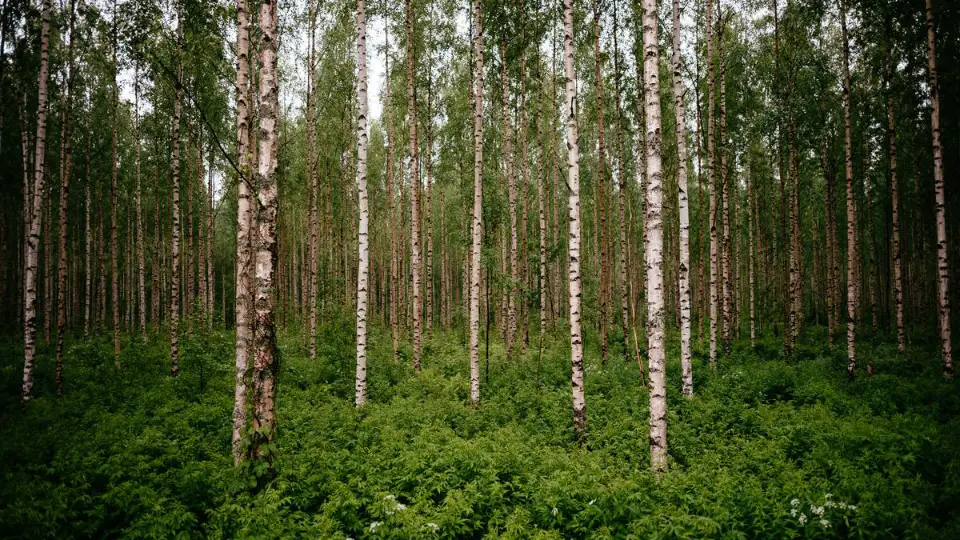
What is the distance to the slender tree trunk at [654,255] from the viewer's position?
22.1 ft

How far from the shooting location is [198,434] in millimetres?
8352

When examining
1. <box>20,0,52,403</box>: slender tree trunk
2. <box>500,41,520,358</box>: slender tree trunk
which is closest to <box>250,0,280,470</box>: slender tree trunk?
<box>500,41,520,358</box>: slender tree trunk

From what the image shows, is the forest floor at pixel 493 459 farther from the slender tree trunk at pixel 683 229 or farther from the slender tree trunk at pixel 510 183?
the slender tree trunk at pixel 510 183

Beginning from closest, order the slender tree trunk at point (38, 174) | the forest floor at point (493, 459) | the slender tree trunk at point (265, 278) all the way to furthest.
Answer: the forest floor at point (493, 459)
the slender tree trunk at point (265, 278)
the slender tree trunk at point (38, 174)

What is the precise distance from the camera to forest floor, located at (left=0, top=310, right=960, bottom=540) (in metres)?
5.04

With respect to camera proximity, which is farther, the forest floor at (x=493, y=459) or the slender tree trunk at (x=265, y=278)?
the slender tree trunk at (x=265, y=278)

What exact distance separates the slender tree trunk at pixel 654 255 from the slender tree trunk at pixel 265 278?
5.86 metres

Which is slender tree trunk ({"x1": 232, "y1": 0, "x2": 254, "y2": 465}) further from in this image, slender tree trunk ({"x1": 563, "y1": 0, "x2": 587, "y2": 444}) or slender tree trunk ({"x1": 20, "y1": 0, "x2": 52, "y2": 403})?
slender tree trunk ({"x1": 563, "y1": 0, "x2": 587, "y2": 444})

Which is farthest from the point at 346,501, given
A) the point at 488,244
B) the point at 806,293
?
the point at 806,293

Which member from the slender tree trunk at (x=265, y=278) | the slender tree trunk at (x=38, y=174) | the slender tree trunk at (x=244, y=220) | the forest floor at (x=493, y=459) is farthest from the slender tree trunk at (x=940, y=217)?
the slender tree trunk at (x=38, y=174)

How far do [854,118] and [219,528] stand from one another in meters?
27.2

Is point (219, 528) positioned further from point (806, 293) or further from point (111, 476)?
point (806, 293)

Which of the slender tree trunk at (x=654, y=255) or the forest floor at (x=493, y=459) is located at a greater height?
the slender tree trunk at (x=654, y=255)

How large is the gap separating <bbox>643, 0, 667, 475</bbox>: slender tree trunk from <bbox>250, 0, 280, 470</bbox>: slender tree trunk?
19.2 feet
